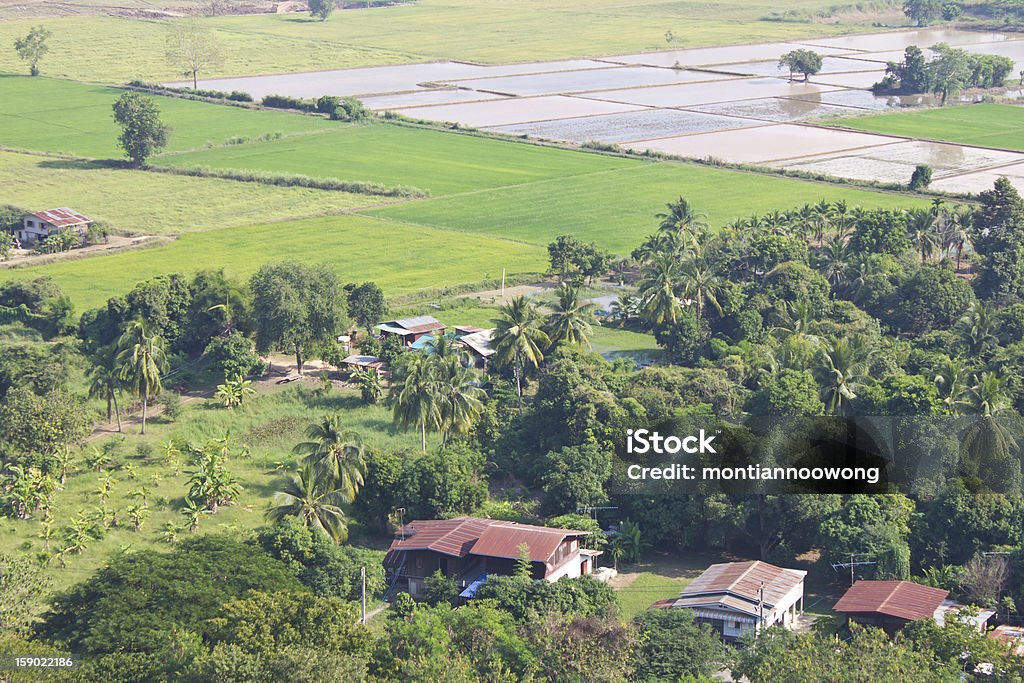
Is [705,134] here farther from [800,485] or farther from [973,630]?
[973,630]

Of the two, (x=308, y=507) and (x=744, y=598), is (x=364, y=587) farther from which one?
(x=744, y=598)

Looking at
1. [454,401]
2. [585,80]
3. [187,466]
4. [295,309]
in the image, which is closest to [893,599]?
[454,401]

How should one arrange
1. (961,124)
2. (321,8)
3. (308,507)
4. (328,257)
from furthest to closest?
(321,8) → (961,124) → (328,257) → (308,507)

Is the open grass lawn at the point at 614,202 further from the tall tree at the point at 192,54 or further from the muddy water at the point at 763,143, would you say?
the tall tree at the point at 192,54

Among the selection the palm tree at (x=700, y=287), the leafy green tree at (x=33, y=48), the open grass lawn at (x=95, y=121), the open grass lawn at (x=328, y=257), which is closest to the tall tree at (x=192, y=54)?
the open grass lawn at (x=95, y=121)

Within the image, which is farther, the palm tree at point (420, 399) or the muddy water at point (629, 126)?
the muddy water at point (629, 126)

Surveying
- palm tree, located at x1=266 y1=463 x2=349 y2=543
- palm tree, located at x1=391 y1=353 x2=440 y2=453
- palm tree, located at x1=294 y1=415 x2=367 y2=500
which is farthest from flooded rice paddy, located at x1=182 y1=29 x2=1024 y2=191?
palm tree, located at x1=266 y1=463 x2=349 y2=543

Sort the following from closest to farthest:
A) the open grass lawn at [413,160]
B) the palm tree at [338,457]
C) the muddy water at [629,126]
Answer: the palm tree at [338,457]
the open grass lawn at [413,160]
the muddy water at [629,126]
